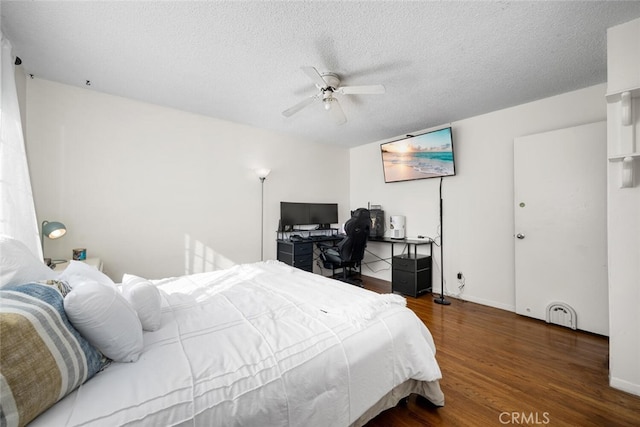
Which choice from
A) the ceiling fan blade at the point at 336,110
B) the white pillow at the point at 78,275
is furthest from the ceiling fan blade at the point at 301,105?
the white pillow at the point at 78,275

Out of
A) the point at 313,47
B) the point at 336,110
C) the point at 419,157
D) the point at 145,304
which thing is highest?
the point at 313,47

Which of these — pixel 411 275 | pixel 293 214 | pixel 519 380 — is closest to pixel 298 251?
pixel 293 214

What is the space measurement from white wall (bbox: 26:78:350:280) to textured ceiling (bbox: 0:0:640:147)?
0.33 m

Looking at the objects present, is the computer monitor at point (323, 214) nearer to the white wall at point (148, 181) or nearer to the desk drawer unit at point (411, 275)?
the white wall at point (148, 181)

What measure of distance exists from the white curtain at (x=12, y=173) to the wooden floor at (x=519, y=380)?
8.41ft

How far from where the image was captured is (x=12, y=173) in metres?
1.68

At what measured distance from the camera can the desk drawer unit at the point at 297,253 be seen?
3.75 metres

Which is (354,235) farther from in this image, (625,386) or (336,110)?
(625,386)

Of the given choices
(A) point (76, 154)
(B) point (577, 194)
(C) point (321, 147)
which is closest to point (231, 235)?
(A) point (76, 154)

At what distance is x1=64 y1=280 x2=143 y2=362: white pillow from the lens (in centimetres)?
91

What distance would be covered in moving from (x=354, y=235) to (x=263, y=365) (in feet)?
8.83

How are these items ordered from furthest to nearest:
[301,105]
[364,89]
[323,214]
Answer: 1. [323,214]
2. [301,105]
3. [364,89]

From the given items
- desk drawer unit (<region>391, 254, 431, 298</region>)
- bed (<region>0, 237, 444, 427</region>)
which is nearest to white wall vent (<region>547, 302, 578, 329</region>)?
desk drawer unit (<region>391, 254, 431, 298</region>)

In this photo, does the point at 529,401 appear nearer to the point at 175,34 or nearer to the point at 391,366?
the point at 391,366
